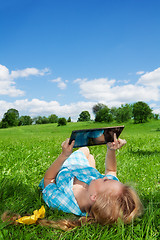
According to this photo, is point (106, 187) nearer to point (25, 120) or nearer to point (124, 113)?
point (124, 113)

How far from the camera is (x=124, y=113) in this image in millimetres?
49406

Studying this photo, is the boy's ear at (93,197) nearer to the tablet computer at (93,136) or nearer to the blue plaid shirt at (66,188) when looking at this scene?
the blue plaid shirt at (66,188)

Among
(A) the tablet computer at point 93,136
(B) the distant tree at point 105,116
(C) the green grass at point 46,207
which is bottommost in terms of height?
(C) the green grass at point 46,207

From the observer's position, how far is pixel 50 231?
2.41m

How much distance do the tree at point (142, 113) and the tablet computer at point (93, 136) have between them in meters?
43.4

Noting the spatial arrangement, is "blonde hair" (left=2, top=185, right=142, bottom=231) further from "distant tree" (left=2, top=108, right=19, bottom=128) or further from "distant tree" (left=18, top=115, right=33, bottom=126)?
"distant tree" (left=18, top=115, right=33, bottom=126)

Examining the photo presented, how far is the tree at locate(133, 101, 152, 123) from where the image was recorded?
4519cm

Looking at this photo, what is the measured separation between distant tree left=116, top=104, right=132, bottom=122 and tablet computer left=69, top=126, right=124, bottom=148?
45.9 meters

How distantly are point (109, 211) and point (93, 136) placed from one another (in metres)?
1.04

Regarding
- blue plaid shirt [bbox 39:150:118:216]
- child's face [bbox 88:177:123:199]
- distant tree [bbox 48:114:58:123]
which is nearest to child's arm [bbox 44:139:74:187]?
blue plaid shirt [bbox 39:150:118:216]

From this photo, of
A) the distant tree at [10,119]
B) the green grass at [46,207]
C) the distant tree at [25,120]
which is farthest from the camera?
the distant tree at [25,120]

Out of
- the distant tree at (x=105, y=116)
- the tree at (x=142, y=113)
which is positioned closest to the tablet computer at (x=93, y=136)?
the tree at (x=142, y=113)

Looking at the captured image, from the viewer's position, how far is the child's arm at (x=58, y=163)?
9.73 ft

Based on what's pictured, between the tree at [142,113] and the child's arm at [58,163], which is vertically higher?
the tree at [142,113]
